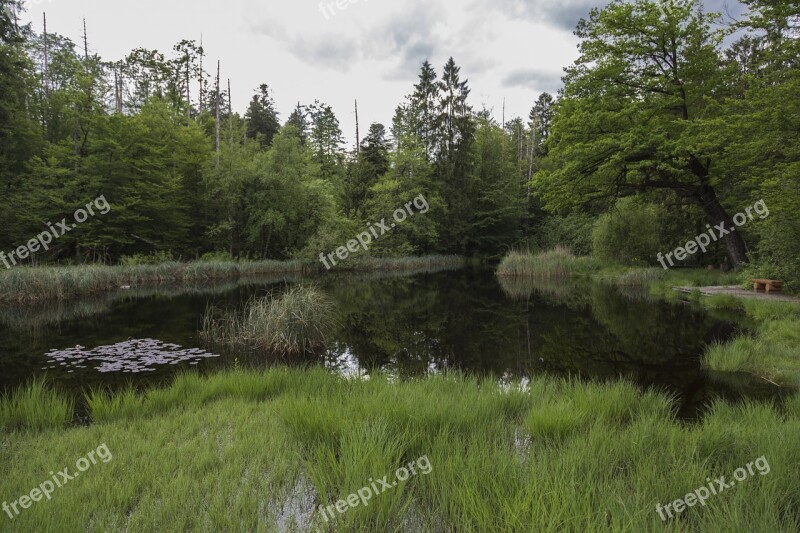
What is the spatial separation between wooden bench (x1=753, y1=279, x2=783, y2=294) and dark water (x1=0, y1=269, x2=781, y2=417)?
248 cm

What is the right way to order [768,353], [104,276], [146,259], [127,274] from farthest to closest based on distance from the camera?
1. [146,259]
2. [127,274]
3. [104,276]
4. [768,353]

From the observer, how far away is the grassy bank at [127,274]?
1365 centimetres

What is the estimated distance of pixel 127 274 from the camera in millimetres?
18953

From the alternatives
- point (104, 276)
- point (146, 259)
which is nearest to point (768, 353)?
point (104, 276)

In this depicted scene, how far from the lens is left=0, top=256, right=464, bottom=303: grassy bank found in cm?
1365

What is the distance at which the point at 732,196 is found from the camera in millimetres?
17031

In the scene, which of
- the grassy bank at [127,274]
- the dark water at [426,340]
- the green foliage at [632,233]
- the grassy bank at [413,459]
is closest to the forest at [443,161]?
the green foliage at [632,233]

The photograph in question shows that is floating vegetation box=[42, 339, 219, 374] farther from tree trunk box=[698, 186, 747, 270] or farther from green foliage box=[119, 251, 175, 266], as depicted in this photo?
tree trunk box=[698, 186, 747, 270]

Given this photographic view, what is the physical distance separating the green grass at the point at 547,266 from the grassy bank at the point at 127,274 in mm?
8628

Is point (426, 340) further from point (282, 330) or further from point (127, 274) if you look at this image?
point (127, 274)

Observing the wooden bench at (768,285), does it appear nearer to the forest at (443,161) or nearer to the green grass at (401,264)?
the forest at (443,161)

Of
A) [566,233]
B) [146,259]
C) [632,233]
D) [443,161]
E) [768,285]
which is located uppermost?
[443,161]

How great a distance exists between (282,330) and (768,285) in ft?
45.0

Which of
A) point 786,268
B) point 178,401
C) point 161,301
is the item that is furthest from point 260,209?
point 786,268
